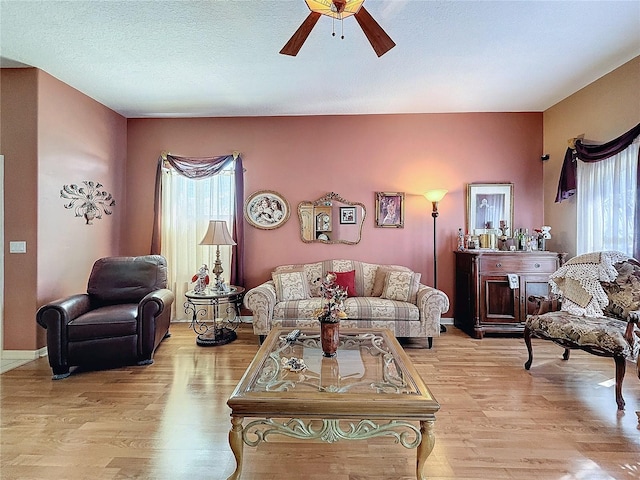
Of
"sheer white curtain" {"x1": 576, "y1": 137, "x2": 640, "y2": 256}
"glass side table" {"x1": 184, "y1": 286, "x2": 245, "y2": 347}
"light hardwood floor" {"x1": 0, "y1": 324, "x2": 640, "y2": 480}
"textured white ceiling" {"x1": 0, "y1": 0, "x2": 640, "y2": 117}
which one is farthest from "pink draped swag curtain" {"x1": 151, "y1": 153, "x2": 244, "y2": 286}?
"sheer white curtain" {"x1": 576, "y1": 137, "x2": 640, "y2": 256}

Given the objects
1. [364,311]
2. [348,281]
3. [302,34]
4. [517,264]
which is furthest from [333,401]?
[517,264]

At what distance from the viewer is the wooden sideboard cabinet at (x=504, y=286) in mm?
3887

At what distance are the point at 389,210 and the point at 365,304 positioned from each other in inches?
59.6

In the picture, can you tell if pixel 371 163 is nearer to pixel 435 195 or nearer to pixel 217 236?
→ pixel 435 195

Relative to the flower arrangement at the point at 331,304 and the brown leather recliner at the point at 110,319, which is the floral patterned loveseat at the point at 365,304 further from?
the flower arrangement at the point at 331,304

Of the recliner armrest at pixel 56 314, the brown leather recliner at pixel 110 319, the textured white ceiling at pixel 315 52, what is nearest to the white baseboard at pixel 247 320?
the brown leather recliner at pixel 110 319

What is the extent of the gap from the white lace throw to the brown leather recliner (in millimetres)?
3929

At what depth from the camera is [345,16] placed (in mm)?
1973

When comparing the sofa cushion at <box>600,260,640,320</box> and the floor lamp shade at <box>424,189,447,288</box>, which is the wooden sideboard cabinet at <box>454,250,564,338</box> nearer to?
the floor lamp shade at <box>424,189,447,288</box>

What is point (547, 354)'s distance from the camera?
3.43 metres

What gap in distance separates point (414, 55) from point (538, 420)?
3111 millimetres

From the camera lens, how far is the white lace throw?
2.92 metres

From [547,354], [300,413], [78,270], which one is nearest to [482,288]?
[547,354]

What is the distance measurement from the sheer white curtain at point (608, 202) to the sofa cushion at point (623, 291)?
0.53m
